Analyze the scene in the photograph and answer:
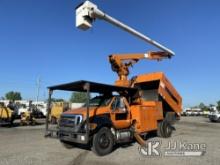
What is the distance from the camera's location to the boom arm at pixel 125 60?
15.5 m

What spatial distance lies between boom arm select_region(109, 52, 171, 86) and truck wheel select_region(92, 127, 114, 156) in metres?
5.64

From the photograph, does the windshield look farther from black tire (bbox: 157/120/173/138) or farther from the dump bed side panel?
black tire (bbox: 157/120/173/138)

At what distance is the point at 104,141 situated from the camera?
9844 millimetres

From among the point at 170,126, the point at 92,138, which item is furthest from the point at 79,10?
the point at 170,126

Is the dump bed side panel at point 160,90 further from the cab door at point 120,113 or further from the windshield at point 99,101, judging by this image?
the windshield at point 99,101

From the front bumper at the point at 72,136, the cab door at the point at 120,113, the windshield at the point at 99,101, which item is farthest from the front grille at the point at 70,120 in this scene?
the cab door at the point at 120,113

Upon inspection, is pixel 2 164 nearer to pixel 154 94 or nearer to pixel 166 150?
pixel 166 150

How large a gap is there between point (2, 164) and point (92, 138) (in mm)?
3126

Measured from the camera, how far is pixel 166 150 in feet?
34.1

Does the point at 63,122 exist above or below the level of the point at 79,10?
below

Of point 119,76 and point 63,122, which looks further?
point 119,76

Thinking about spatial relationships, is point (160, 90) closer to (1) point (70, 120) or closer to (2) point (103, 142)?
(2) point (103, 142)

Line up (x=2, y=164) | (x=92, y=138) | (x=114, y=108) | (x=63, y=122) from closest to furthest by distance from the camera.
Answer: (x=2, y=164) < (x=92, y=138) < (x=63, y=122) < (x=114, y=108)

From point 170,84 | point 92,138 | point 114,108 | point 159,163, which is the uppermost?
point 170,84
